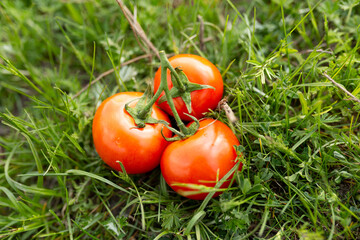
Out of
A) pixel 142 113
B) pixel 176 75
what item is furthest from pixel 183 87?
pixel 142 113

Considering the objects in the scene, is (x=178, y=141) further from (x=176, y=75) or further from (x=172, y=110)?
(x=176, y=75)

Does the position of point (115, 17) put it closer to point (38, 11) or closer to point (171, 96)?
point (38, 11)

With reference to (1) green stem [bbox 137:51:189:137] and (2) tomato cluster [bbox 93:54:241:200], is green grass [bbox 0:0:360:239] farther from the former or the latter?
(1) green stem [bbox 137:51:189:137]

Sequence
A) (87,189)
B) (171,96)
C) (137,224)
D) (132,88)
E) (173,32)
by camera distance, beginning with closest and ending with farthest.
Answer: (171,96) → (137,224) → (87,189) → (132,88) → (173,32)

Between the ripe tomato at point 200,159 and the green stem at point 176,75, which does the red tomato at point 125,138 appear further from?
the green stem at point 176,75

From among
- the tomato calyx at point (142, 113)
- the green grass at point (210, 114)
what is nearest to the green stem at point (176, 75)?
the tomato calyx at point (142, 113)

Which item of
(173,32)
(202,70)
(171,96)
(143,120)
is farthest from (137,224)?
(173,32)
